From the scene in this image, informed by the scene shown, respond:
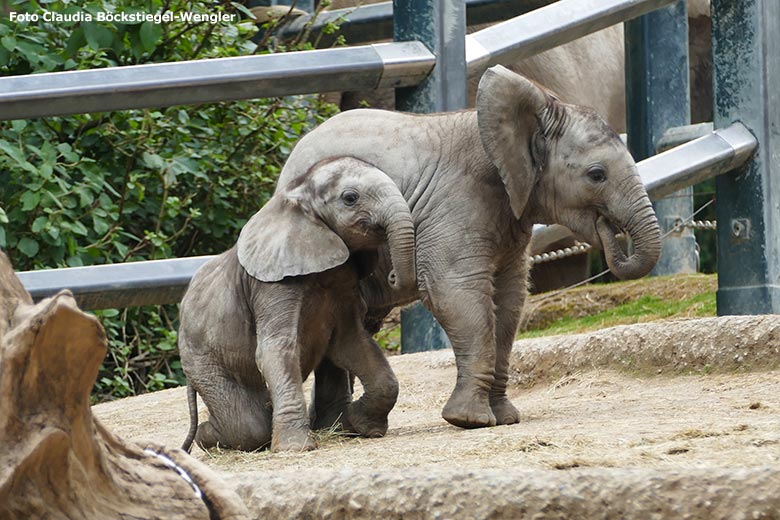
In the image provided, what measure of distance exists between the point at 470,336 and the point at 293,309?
20.5 inches

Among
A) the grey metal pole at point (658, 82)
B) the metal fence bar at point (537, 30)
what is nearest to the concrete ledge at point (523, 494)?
the metal fence bar at point (537, 30)

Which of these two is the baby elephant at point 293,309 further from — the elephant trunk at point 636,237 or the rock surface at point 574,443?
the elephant trunk at point 636,237

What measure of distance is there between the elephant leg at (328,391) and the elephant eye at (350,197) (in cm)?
64

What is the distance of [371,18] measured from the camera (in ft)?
26.2

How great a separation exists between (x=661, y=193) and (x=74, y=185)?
10.2 ft

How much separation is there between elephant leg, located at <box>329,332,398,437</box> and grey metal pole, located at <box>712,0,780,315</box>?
2.28m

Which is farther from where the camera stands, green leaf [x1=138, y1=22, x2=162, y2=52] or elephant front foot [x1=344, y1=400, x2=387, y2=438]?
green leaf [x1=138, y1=22, x2=162, y2=52]

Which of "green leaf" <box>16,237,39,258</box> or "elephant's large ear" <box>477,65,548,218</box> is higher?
"elephant's large ear" <box>477,65,548,218</box>

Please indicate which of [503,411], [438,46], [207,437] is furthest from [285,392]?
[438,46]

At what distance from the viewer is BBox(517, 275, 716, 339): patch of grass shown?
23.4 feet

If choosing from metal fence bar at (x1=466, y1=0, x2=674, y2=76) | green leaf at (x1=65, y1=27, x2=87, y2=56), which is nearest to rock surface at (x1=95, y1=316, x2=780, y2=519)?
metal fence bar at (x1=466, y1=0, x2=674, y2=76)

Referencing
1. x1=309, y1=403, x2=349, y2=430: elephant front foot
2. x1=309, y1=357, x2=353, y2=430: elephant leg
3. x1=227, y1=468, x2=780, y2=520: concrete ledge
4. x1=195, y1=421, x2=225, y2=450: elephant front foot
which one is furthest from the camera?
x1=309, y1=357, x2=353, y2=430: elephant leg

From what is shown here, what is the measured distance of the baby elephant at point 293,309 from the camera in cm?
421

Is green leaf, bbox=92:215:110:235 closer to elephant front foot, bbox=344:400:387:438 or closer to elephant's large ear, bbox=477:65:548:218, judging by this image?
elephant front foot, bbox=344:400:387:438
